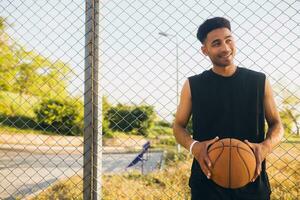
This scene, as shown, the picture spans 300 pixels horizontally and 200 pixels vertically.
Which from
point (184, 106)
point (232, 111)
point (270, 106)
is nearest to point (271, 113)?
point (270, 106)

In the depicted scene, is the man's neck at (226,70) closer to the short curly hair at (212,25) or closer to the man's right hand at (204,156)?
the short curly hair at (212,25)

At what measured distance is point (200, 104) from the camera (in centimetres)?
256

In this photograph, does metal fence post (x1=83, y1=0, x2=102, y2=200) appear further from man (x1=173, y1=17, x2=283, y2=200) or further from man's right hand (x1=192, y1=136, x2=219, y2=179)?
man's right hand (x1=192, y1=136, x2=219, y2=179)

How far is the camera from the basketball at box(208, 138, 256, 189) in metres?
2.23

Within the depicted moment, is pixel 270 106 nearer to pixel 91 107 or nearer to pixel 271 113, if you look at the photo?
pixel 271 113

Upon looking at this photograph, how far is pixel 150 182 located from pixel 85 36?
5208 millimetres

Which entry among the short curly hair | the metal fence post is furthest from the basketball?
the metal fence post

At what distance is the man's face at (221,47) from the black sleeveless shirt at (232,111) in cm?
13

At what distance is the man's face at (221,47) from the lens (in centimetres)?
249

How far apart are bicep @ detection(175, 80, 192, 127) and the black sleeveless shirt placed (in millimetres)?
85

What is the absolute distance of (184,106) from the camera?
2.68 meters

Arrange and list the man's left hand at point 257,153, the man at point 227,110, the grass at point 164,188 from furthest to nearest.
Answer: the grass at point 164,188 → the man at point 227,110 → the man's left hand at point 257,153

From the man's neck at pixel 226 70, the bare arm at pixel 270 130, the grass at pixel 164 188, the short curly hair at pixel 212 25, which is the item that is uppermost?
the short curly hair at pixel 212 25

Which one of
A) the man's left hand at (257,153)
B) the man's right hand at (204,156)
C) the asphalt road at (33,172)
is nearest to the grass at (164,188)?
the asphalt road at (33,172)
